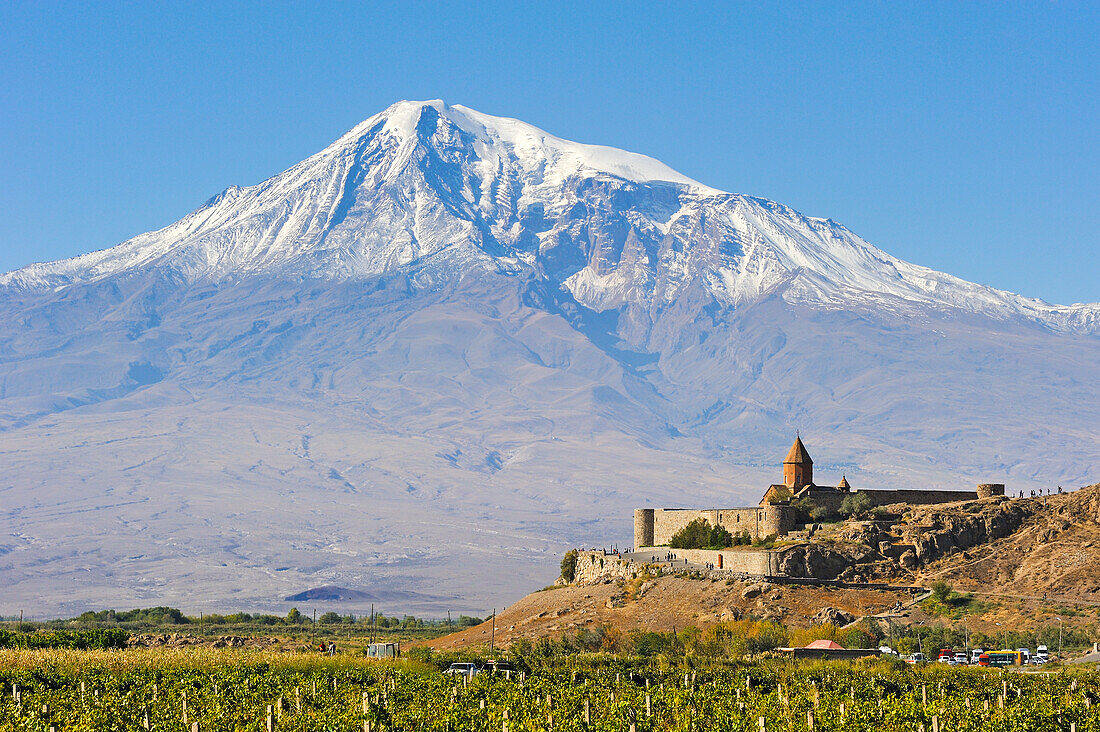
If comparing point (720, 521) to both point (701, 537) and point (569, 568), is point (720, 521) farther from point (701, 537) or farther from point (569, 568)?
point (569, 568)

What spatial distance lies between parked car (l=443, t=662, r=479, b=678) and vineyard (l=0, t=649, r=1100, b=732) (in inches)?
35.6

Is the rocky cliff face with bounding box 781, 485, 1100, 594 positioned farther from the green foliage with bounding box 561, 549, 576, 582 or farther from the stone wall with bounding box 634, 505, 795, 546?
the green foliage with bounding box 561, 549, 576, 582

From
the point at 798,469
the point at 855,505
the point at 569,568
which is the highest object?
the point at 798,469

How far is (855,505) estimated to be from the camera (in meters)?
78.9

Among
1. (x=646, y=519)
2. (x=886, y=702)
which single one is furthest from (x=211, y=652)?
(x=646, y=519)

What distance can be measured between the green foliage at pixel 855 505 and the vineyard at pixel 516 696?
27007 mm

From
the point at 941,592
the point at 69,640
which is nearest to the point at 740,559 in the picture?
the point at 941,592

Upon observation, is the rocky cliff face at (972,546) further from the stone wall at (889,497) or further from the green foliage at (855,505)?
the stone wall at (889,497)

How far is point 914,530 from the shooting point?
246ft

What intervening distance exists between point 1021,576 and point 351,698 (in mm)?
41738

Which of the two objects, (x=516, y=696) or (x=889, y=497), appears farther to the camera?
(x=889, y=497)

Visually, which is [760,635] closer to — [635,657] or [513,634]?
[635,657]

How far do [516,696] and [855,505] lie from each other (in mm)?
41661

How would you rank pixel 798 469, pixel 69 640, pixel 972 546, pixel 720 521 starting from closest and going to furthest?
1. pixel 69 640
2. pixel 972 546
3. pixel 720 521
4. pixel 798 469
